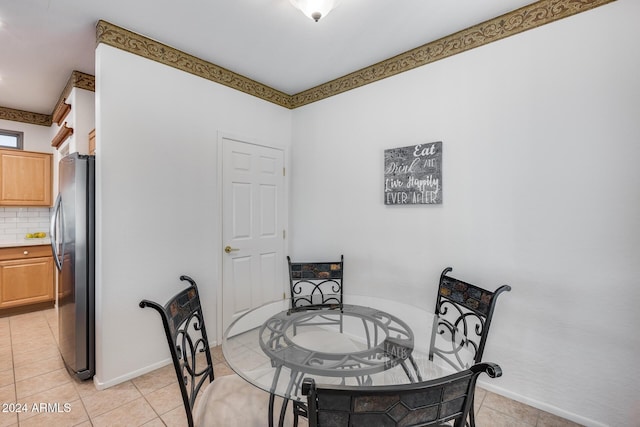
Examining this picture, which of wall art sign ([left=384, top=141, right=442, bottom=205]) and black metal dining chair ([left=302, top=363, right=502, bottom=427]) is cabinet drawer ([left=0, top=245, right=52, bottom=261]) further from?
black metal dining chair ([left=302, top=363, right=502, bottom=427])

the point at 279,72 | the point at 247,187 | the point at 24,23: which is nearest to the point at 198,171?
the point at 247,187

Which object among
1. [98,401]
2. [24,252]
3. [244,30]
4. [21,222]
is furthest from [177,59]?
[21,222]

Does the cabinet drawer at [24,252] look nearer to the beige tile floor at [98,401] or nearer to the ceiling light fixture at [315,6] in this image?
the beige tile floor at [98,401]

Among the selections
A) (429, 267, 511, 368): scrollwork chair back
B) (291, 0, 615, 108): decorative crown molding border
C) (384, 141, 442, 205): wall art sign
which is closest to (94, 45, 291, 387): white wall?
Answer: (291, 0, 615, 108): decorative crown molding border

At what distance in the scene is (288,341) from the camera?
5.21ft

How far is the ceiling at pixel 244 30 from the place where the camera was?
2.00 metres

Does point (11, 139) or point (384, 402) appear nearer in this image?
point (384, 402)

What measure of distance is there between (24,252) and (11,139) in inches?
66.4

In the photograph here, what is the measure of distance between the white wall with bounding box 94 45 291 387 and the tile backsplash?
3.06 metres

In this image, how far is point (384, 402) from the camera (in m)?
0.76

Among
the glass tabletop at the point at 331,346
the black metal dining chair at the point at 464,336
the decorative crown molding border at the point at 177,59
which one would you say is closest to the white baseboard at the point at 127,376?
the glass tabletop at the point at 331,346

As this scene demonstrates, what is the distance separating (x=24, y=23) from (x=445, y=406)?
3.44m

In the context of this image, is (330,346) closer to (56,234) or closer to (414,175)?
(414,175)

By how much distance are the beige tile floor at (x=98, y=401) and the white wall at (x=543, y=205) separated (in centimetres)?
20
